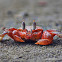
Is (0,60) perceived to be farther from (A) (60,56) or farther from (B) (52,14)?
(B) (52,14)

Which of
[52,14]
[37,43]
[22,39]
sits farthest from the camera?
[52,14]

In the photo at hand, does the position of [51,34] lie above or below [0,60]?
above

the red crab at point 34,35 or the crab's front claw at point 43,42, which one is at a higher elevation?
the red crab at point 34,35

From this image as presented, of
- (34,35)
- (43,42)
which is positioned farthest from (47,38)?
(34,35)

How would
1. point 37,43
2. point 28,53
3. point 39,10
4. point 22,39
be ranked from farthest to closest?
point 39,10 → point 22,39 → point 37,43 → point 28,53

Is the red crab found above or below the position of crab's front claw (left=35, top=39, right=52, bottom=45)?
above

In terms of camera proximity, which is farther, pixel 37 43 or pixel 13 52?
pixel 37 43

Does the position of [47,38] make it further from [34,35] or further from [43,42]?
[34,35]

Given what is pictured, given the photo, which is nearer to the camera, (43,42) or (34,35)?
(43,42)

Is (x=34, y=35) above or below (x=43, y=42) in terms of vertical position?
above

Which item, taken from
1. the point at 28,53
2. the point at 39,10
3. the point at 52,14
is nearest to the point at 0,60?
the point at 28,53
